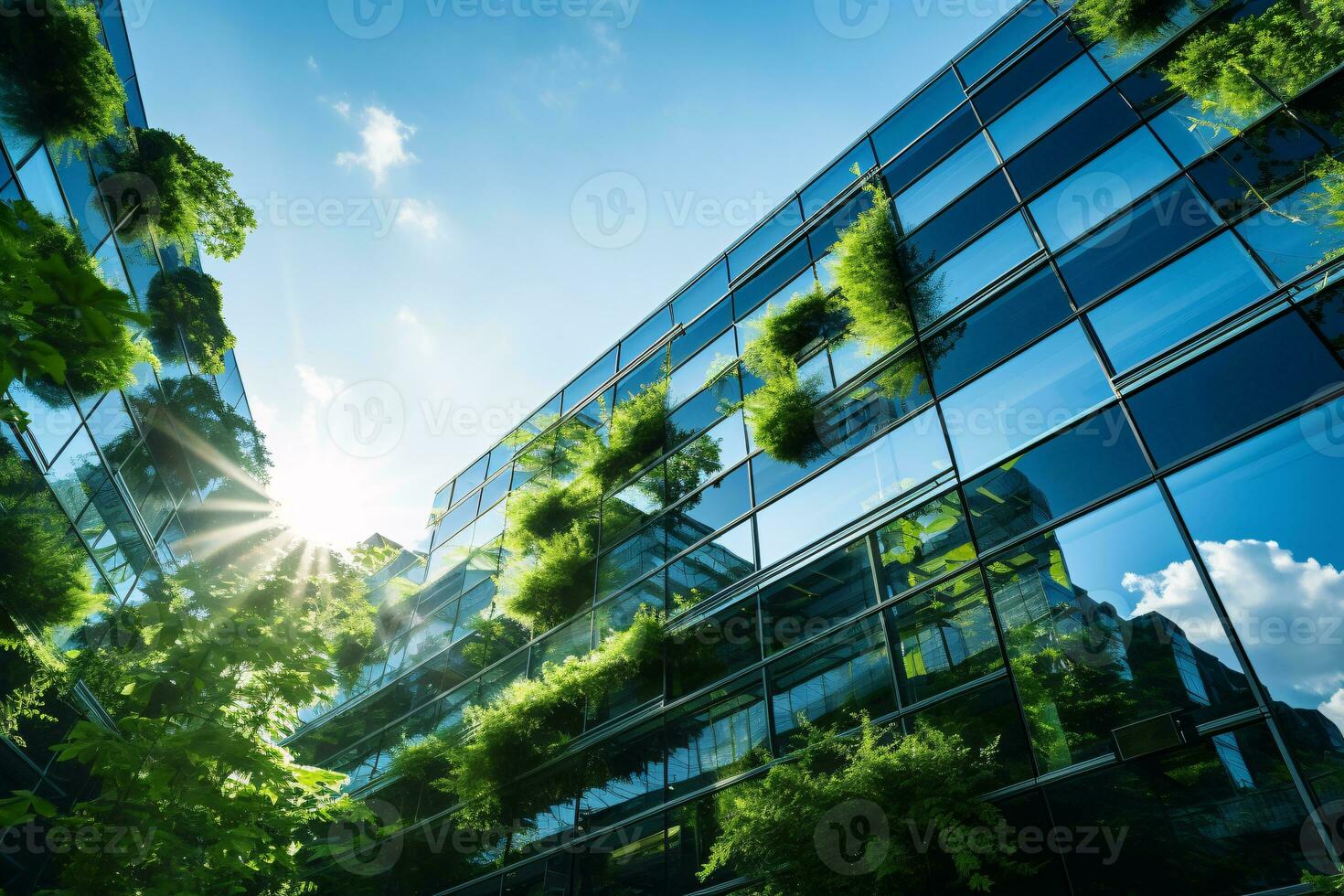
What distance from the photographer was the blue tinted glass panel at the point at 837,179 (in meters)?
15.4

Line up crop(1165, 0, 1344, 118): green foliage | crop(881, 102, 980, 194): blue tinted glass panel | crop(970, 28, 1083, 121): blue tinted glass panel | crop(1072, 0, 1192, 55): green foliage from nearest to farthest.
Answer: crop(1165, 0, 1344, 118): green foliage < crop(1072, 0, 1192, 55): green foliage < crop(970, 28, 1083, 121): blue tinted glass panel < crop(881, 102, 980, 194): blue tinted glass panel

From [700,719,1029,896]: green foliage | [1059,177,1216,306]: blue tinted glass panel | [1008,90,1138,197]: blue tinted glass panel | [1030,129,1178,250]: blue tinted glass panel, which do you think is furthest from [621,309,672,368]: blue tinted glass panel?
[700,719,1029,896]: green foliage

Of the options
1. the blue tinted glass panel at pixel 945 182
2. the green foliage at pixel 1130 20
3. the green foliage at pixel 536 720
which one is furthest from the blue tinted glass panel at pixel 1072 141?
the green foliage at pixel 536 720

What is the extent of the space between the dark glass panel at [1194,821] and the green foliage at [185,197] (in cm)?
1568

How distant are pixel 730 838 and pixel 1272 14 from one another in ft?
37.4

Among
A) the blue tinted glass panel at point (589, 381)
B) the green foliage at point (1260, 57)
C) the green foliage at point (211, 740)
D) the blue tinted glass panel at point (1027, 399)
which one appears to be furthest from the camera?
the blue tinted glass panel at point (589, 381)

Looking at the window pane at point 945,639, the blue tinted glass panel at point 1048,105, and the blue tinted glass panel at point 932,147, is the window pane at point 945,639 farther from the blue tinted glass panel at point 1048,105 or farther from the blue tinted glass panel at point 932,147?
the blue tinted glass panel at point 932,147

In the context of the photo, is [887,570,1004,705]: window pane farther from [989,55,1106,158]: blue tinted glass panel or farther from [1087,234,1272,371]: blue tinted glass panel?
[989,55,1106,158]: blue tinted glass panel

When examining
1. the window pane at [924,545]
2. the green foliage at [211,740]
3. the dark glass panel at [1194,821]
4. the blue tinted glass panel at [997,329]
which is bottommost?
the dark glass panel at [1194,821]

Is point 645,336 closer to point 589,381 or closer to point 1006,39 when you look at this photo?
point 589,381

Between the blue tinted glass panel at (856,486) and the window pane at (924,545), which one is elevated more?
the blue tinted glass panel at (856,486)

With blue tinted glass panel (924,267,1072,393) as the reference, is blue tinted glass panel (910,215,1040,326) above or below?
above

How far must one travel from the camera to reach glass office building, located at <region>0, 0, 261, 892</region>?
9430 millimetres

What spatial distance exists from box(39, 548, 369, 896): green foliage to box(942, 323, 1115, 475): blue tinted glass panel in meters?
8.73
